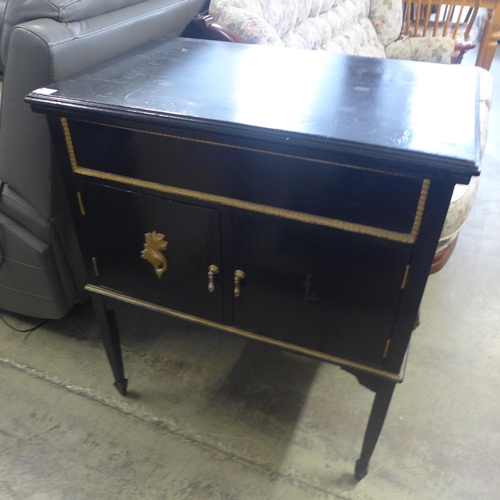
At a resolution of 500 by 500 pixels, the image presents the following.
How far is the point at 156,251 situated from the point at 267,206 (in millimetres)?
265

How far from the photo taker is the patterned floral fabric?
133 cm

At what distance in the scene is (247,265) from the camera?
84 cm

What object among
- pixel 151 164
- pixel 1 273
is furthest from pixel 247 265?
pixel 1 273

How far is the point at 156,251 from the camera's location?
901 millimetres

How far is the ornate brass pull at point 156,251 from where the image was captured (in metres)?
0.88

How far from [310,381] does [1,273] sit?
89cm

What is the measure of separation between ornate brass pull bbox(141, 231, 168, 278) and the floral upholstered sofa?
69 centimetres

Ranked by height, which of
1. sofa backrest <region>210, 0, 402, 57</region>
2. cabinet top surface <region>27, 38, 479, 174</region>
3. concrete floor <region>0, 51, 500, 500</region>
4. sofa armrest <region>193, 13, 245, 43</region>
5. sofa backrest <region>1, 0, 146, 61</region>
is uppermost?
sofa backrest <region>1, 0, 146, 61</region>

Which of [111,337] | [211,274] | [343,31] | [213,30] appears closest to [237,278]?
[211,274]

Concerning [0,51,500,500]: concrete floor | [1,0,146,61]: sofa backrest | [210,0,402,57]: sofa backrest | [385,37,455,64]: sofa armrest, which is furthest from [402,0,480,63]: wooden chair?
[1,0,146,61]: sofa backrest

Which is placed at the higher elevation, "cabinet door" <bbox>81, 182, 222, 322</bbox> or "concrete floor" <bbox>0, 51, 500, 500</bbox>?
"cabinet door" <bbox>81, 182, 222, 322</bbox>

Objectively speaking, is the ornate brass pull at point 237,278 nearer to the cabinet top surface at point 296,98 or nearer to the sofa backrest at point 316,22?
the cabinet top surface at point 296,98

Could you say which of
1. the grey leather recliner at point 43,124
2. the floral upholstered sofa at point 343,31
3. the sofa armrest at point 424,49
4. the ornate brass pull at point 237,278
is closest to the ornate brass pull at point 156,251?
the ornate brass pull at point 237,278

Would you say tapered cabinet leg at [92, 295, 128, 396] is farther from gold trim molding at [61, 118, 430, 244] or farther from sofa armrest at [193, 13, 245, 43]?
sofa armrest at [193, 13, 245, 43]
